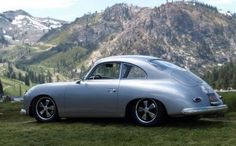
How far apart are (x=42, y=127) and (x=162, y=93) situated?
11.9ft

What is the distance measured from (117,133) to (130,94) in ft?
6.00

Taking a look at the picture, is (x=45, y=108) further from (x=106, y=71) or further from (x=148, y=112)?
(x=148, y=112)

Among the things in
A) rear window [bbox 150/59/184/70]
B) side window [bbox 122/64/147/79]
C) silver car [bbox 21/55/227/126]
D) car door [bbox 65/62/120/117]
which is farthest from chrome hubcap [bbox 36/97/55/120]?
rear window [bbox 150/59/184/70]

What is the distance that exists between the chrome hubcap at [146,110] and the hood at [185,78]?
3.24 ft

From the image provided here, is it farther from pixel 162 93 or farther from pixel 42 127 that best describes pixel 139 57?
pixel 42 127

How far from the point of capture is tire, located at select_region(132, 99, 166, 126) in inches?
543

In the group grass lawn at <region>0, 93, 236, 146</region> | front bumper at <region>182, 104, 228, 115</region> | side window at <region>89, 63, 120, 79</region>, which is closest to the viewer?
grass lawn at <region>0, 93, 236, 146</region>

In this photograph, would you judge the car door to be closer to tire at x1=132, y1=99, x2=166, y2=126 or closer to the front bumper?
tire at x1=132, y1=99, x2=166, y2=126

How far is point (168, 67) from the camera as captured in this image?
14.7 metres

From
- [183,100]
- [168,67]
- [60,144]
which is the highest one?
[168,67]

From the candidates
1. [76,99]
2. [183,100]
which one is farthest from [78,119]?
[183,100]

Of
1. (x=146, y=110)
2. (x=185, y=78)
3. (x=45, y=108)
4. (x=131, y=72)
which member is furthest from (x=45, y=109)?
(x=185, y=78)

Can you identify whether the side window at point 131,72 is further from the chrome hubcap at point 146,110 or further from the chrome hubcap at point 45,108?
the chrome hubcap at point 45,108

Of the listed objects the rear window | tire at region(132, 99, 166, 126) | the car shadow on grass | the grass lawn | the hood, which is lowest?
the grass lawn
